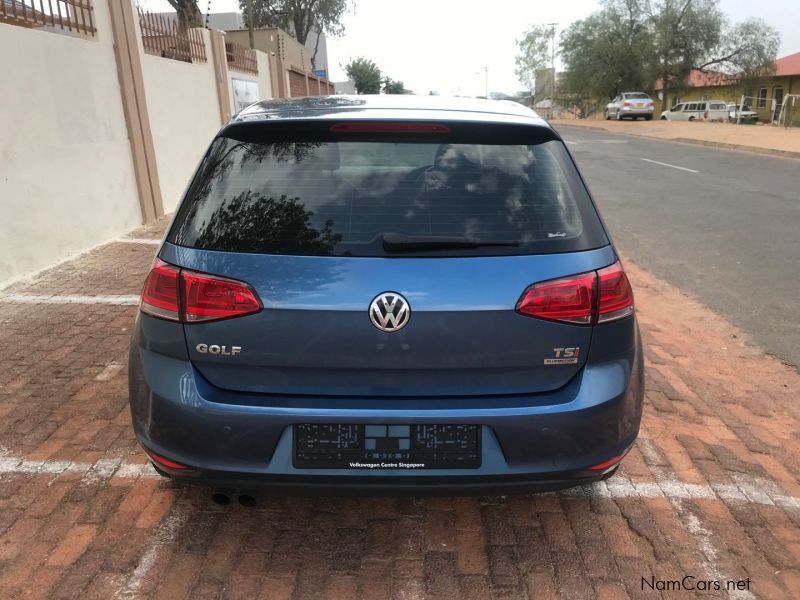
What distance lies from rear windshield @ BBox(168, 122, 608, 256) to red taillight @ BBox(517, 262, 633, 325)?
126 mm

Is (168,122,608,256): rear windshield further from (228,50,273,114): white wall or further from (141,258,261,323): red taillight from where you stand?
(228,50,273,114): white wall

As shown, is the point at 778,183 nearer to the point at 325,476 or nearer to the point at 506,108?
the point at 506,108

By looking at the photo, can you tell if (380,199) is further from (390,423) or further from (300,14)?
(300,14)

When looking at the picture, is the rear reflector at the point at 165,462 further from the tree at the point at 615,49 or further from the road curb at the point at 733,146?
the tree at the point at 615,49

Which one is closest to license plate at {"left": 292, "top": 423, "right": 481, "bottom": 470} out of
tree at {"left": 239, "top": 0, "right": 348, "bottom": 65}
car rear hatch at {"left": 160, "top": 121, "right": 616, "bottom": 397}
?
car rear hatch at {"left": 160, "top": 121, "right": 616, "bottom": 397}

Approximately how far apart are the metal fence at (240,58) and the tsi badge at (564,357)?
12568mm

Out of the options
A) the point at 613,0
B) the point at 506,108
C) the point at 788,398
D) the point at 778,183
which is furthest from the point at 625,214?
the point at 613,0

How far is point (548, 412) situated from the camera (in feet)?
7.02

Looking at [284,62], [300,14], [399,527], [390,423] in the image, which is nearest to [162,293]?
[390,423]

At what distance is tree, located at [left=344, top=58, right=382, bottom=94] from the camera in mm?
72000

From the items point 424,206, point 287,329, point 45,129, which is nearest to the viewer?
point 287,329

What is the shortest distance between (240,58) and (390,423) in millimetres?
13921

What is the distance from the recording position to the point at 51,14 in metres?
6.69

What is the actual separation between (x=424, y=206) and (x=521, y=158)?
1.49ft
